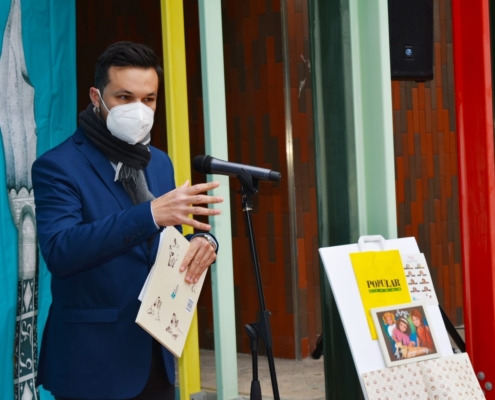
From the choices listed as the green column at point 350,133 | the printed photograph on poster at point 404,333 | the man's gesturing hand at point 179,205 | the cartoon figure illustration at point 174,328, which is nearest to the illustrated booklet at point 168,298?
the cartoon figure illustration at point 174,328

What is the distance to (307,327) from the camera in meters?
5.06

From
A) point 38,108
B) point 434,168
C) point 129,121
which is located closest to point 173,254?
point 129,121

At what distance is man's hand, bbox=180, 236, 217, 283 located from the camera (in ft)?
6.64

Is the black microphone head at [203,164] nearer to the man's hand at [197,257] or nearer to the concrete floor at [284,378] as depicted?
the man's hand at [197,257]

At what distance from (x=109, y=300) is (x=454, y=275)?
451 centimetres

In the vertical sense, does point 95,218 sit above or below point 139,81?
below

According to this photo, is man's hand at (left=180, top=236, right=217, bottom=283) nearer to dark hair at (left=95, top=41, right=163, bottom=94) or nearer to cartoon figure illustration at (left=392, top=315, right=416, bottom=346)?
dark hair at (left=95, top=41, right=163, bottom=94)

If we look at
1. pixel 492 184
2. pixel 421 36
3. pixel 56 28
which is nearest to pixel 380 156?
pixel 492 184

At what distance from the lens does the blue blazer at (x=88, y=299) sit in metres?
1.90

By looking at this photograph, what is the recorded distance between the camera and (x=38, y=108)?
10.9 ft

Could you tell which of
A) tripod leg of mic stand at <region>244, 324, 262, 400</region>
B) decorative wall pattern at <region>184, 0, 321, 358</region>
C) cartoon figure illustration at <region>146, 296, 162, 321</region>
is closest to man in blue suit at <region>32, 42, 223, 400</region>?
cartoon figure illustration at <region>146, 296, 162, 321</region>

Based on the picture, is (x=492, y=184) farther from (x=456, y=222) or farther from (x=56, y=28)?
(x=456, y=222)

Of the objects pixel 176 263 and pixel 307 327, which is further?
pixel 307 327

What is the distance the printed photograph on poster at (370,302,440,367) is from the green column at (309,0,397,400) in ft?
1.82
